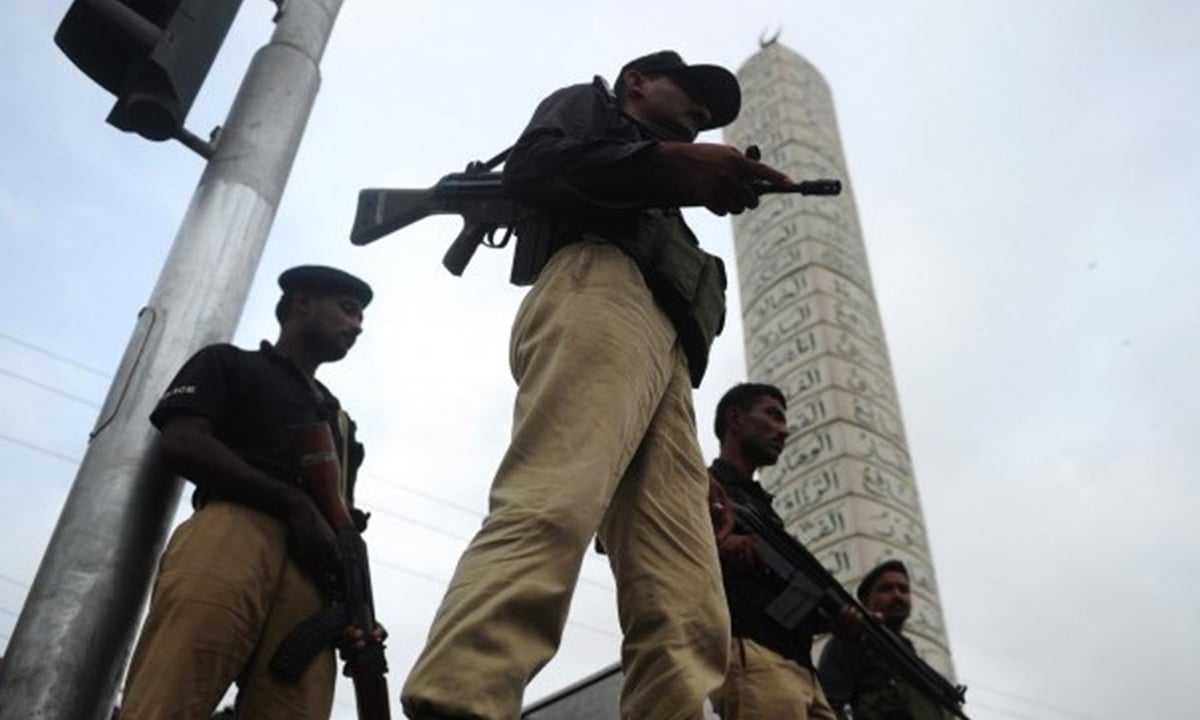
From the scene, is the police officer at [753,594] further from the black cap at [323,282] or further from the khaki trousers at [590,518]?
the black cap at [323,282]

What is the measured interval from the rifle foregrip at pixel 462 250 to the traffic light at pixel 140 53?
75cm

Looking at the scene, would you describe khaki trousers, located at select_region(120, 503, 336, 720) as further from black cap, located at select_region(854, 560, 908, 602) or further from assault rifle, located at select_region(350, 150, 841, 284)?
black cap, located at select_region(854, 560, 908, 602)

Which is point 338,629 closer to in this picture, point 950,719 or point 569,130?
point 569,130

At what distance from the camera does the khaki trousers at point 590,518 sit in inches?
50.6

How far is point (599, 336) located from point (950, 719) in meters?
3.17

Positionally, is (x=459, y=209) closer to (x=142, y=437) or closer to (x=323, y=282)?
(x=323, y=282)

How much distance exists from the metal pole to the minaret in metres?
6.22

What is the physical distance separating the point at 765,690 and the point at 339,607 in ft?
3.88

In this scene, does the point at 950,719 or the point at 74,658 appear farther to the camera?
the point at 950,719

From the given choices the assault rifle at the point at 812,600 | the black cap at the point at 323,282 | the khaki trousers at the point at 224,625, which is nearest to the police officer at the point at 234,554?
the khaki trousers at the point at 224,625

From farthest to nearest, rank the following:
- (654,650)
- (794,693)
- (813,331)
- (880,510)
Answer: (813,331) → (880,510) → (794,693) → (654,650)

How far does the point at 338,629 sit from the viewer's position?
2342 millimetres

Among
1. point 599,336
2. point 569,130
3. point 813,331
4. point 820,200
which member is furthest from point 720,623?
point 820,200

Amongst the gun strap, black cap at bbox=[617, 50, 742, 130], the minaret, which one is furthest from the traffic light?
the minaret
